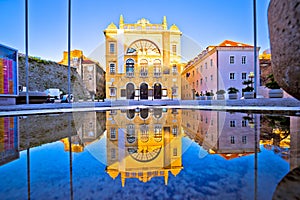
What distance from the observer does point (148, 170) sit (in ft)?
3.70

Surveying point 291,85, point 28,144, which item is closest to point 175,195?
point 291,85

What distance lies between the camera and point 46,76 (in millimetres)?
19859

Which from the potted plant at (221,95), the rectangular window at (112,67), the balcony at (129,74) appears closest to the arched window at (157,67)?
the balcony at (129,74)

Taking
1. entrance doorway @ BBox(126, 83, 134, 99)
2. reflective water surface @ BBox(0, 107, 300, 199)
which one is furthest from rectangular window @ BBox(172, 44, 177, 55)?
reflective water surface @ BBox(0, 107, 300, 199)

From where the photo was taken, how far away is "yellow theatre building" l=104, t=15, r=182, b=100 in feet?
78.1

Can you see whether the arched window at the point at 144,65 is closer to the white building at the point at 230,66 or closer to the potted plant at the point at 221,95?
the white building at the point at 230,66

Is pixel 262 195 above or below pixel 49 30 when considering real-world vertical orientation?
below

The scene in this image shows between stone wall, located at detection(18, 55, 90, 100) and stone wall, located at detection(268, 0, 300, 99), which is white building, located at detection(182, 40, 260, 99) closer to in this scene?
stone wall, located at detection(18, 55, 90, 100)

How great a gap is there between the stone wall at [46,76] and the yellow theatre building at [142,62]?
12.2 feet

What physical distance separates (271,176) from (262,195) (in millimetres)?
230

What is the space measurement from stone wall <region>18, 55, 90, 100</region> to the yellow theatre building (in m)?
3.72

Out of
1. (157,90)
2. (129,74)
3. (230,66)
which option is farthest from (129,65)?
(230,66)

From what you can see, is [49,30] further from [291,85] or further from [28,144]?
[291,85]

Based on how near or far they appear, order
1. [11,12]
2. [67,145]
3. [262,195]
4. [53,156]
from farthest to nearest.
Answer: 1. [11,12]
2. [67,145]
3. [53,156]
4. [262,195]
